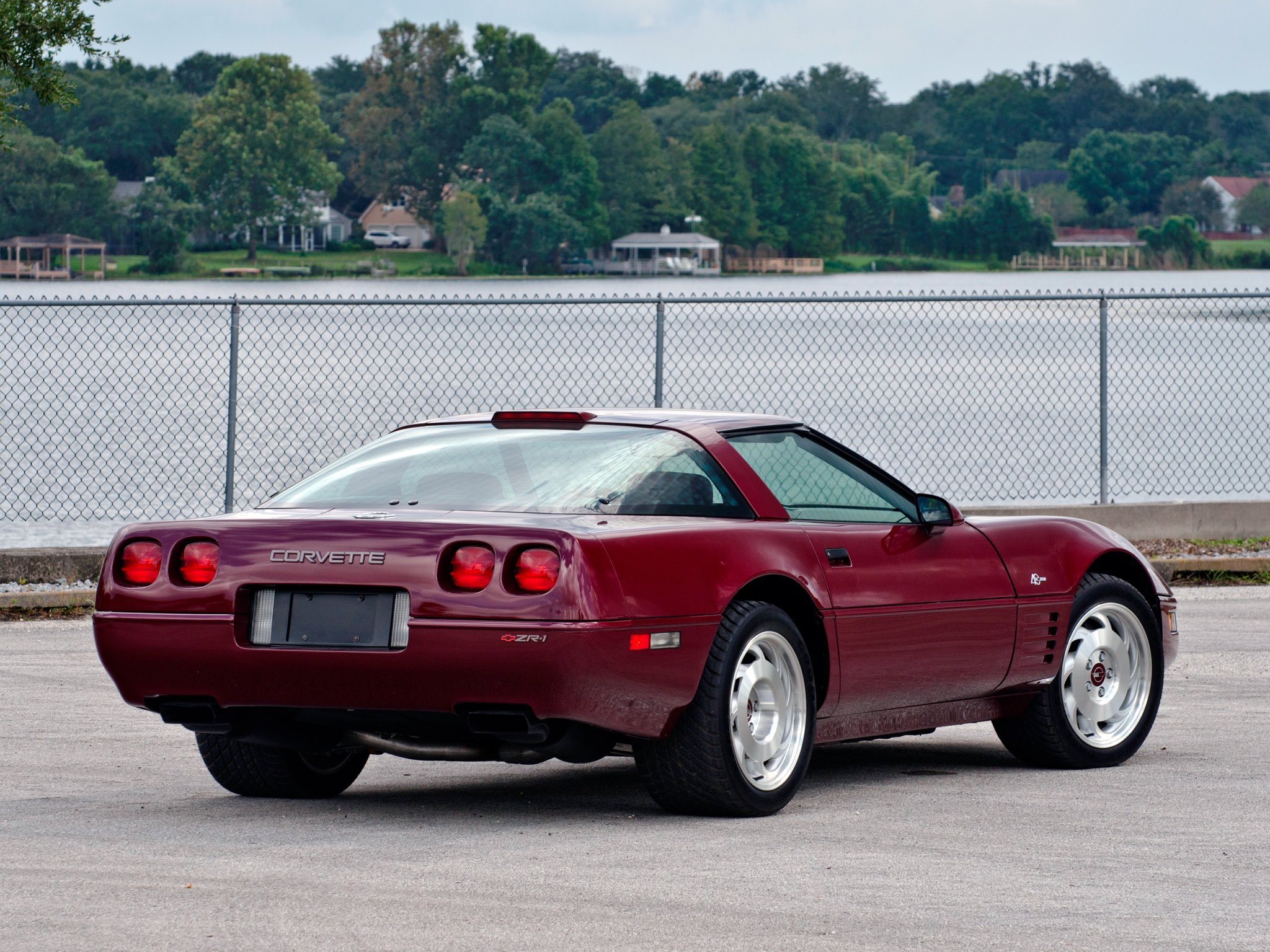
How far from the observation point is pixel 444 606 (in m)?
5.56

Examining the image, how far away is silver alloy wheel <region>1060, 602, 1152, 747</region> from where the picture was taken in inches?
285

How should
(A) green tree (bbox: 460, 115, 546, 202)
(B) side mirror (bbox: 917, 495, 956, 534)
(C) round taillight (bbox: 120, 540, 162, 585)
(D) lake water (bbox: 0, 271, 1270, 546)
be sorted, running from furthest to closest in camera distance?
(A) green tree (bbox: 460, 115, 546, 202) → (D) lake water (bbox: 0, 271, 1270, 546) → (B) side mirror (bbox: 917, 495, 956, 534) → (C) round taillight (bbox: 120, 540, 162, 585)

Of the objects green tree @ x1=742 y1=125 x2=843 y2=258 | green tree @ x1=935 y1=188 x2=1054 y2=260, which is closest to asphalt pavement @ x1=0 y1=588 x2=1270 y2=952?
green tree @ x1=742 y1=125 x2=843 y2=258

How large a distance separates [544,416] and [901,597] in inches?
51.4

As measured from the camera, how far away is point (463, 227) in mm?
143625

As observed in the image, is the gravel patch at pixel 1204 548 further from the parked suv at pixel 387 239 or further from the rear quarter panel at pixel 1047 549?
the parked suv at pixel 387 239

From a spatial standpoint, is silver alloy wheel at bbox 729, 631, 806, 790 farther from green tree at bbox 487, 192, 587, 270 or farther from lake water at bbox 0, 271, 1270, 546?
green tree at bbox 487, 192, 587, 270

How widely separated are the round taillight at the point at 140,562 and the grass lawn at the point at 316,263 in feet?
364

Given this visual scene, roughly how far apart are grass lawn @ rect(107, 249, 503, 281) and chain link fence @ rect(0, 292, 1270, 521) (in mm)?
54475

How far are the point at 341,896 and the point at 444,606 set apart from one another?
0.90 meters

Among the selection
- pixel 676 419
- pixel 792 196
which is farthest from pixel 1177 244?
pixel 676 419

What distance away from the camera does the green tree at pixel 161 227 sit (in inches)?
4680

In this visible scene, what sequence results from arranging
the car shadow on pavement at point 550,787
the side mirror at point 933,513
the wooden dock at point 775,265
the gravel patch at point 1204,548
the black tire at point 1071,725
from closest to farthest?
the car shadow on pavement at point 550,787 < the side mirror at point 933,513 < the black tire at point 1071,725 < the gravel patch at point 1204,548 < the wooden dock at point 775,265

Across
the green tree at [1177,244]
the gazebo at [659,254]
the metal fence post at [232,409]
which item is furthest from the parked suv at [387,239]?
the metal fence post at [232,409]
